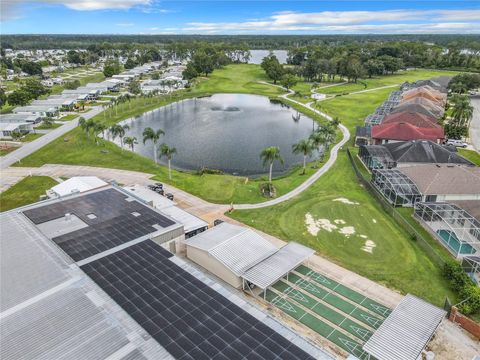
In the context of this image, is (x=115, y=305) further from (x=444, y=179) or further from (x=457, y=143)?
(x=457, y=143)

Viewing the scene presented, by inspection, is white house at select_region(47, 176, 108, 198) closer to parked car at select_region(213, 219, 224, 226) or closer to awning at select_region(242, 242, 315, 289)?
parked car at select_region(213, 219, 224, 226)

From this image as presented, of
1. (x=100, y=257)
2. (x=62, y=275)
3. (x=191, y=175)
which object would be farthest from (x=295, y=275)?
(x=191, y=175)

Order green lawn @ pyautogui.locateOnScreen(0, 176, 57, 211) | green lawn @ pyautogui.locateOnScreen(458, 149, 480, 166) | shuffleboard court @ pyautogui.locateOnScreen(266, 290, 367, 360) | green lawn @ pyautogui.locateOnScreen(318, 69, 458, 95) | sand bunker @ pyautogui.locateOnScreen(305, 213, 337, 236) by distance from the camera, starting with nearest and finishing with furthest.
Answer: shuffleboard court @ pyautogui.locateOnScreen(266, 290, 367, 360), sand bunker @ pyautogui.locateOnScreen(305, 213, 337, 236), green lawn @ pyautogui.locateOnScreen(0, 176, 57, 211), green lawn @ pyautogui.locateOnScreen(458, 149, 480, 166), green lawn @ pyautogui.locateOnScreen(318, 69, 458, 95)

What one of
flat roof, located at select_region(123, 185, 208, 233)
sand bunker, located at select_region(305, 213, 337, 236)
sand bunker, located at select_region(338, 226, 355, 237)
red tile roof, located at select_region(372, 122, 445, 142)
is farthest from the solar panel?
red tile roof, located at select_region(372, 122, 445, 142)

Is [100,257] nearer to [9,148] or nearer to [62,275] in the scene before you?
[62,275]

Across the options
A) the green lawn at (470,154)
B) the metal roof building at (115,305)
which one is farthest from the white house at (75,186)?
the green lawn at (470,154)

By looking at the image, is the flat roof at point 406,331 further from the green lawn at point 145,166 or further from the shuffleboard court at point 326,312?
the green lawn at point 145,166

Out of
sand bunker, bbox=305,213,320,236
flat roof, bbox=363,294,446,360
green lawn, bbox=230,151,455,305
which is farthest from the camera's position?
sand bunker, bbox=305,213,320,236

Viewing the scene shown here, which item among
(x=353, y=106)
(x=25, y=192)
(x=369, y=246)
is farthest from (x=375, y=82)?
(x=25, y=192)
